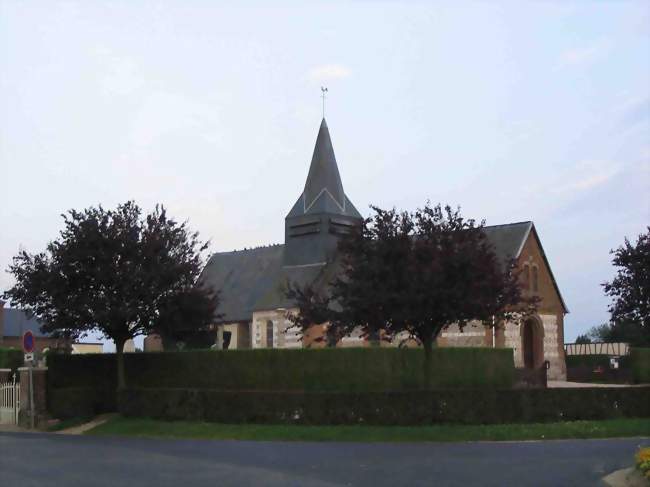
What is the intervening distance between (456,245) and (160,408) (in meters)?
10.4

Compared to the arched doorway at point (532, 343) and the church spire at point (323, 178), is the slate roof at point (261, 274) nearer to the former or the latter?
the arched doorway at point (532, 343)

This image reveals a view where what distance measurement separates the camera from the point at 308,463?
15.6 metres

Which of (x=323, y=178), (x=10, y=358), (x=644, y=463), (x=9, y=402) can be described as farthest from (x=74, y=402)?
(x=323, y=178)

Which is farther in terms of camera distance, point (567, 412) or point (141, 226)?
point (141, 226)

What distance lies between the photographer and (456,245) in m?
22.7

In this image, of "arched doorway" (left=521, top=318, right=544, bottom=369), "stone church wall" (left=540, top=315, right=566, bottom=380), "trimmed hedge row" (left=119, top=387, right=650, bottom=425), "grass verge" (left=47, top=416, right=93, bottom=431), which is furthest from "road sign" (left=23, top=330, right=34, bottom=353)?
"stone church wall" (left=540, top=315, right=566, bottom=380)

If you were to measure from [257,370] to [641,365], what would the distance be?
20.1 meters

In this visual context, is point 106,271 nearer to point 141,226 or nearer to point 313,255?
point 141,226

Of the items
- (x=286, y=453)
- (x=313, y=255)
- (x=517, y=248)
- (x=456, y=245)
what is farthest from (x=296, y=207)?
(x=286, y=453)

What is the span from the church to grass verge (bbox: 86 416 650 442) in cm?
2339

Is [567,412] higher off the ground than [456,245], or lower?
lower

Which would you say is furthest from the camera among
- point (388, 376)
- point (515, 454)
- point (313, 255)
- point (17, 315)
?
point (17, 315)

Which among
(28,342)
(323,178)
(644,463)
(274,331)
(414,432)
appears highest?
(323,178)

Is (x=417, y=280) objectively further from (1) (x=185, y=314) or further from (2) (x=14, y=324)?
(2) (x=14, y=324)
